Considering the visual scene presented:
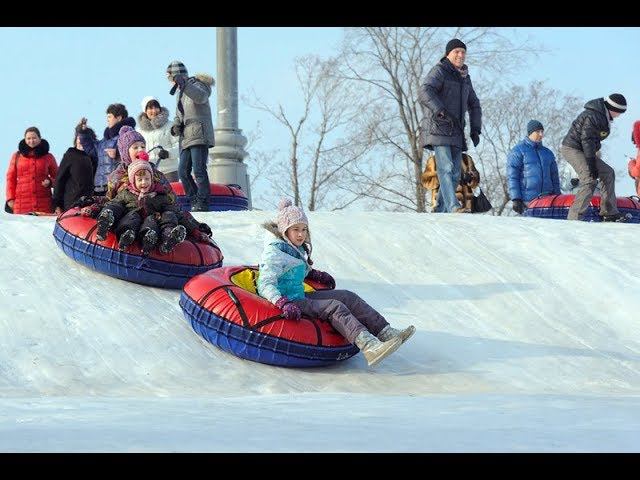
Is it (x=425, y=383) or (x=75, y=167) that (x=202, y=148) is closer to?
(x=75, y=167)

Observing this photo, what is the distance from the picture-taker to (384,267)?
10094 millimetres

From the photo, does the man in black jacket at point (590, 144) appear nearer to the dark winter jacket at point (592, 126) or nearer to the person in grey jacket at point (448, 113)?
the dark winter jacket at point (592, 126)

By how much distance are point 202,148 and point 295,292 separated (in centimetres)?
429

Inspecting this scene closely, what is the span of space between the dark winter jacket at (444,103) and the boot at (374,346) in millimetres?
4366

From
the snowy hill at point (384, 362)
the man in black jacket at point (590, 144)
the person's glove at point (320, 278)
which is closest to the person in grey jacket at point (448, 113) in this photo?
the snowy hill at point (384, 362)

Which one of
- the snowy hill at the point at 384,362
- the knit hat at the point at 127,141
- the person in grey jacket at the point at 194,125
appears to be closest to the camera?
the snowy hill at the point at 384,362

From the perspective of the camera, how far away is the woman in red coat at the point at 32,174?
11.9 metres

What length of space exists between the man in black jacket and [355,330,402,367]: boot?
5.31 meters

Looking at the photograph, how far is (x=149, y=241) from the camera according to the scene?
8.73 m

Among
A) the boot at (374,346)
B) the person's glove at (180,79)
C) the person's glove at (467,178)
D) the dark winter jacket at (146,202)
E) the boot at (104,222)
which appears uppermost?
the person's glove at (180,79)

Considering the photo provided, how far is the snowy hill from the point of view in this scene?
4.82m

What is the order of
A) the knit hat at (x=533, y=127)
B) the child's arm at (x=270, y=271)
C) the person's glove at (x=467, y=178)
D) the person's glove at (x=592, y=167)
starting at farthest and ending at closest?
the knit hat at (x=533, y=127) < the person's glove at (x=467, y=178) < the person's glove at (x=592, y=167) < the child's arm at (x=270, y=271)

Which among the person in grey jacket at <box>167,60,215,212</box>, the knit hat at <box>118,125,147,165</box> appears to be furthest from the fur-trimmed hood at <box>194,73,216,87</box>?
the knit hat at <box>118,125,147,165</box>

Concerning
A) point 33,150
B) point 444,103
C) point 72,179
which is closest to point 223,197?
point 72,179
